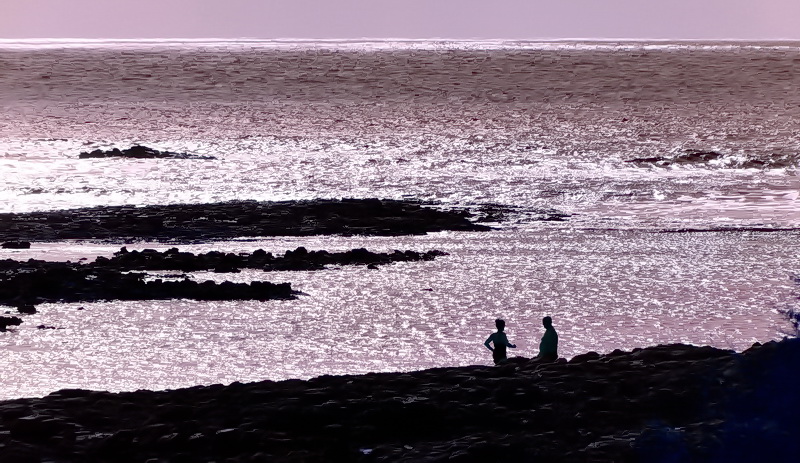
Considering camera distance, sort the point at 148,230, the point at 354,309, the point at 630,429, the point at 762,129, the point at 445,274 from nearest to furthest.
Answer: the point at 630,429
the point at 354,309
the point at 445,274
the point at 148,230
the point at 762,129

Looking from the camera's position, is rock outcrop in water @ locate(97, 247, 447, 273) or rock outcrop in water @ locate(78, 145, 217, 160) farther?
rock outcrop in water @ locate(78, 145, 217, 160)

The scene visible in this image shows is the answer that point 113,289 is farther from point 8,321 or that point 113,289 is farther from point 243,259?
point 243,259

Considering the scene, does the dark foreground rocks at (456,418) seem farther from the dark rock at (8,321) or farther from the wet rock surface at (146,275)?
the wet rock surface at (146,275)

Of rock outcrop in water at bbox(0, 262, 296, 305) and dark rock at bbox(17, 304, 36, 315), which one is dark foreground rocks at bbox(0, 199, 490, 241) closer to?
rock outcrop in water at bbox(0, 262, 296, 305)

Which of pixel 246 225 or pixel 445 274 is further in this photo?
pixel 246 225

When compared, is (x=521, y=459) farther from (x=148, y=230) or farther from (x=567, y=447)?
(x=148, y=230)

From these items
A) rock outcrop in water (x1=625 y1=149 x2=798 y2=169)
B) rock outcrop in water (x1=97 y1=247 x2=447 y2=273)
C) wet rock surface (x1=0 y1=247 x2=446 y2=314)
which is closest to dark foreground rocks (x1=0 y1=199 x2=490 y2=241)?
rock outcrop in water (x1=97 y1=247 x2=447 y2=273)

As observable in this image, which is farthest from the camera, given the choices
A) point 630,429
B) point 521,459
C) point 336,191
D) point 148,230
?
point 336,191

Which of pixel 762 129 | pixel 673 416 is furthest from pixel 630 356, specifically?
pixel 762 129

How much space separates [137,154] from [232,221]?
23.5 metres

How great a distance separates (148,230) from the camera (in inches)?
1347

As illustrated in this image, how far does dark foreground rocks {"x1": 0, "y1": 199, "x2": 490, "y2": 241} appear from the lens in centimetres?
3375

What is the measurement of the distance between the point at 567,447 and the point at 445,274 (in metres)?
14.6

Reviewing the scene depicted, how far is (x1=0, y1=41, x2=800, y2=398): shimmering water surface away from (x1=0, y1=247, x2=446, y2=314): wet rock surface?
2.17 ft
